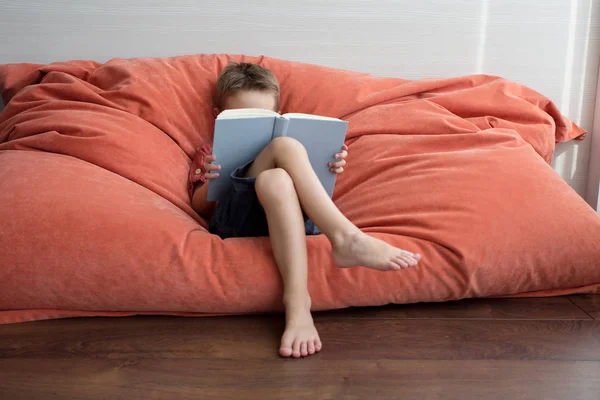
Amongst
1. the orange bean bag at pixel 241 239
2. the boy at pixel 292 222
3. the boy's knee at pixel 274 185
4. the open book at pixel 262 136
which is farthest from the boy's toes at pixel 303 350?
the open book at pixel 262 136

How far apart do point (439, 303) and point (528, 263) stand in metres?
0.20

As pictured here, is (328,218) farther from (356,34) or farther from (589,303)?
(356,34)

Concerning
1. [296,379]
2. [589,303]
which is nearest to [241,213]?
[296,379]

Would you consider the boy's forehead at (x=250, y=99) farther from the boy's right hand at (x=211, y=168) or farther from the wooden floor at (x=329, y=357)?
the wooden floor at (x=329, y=357)

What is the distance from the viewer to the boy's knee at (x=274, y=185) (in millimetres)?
1165

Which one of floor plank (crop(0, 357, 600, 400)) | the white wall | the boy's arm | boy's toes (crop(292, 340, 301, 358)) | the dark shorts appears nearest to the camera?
floor plank (crop(0, 357, 600, 400))

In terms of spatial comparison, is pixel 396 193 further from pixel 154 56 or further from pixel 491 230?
pixel 154 56

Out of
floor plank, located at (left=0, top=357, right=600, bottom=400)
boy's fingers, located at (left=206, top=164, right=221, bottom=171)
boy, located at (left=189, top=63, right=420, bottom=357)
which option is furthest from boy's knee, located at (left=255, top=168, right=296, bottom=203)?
floor plank, located at (left=0, top=357, right=600, bottom=400)

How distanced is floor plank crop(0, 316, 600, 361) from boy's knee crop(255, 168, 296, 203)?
9.9 inches

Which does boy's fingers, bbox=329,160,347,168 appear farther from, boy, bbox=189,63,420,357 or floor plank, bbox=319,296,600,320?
floor plank, bbox=319,296,600,320

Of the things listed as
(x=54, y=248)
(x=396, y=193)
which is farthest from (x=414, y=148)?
(x=54, y=248)

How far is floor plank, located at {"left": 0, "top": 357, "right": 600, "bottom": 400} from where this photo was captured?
912mm

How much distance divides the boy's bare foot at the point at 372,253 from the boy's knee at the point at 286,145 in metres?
0.21

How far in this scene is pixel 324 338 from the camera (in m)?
1.10
